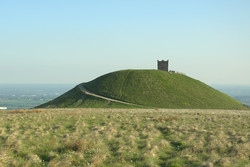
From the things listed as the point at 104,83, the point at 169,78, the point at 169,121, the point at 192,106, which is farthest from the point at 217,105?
the point at 169,121

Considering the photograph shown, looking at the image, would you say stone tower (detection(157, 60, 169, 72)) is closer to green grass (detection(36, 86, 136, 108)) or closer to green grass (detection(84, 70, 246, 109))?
green grass (detection(84, 70, 246, 109))

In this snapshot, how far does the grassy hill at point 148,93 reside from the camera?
78.2 metres

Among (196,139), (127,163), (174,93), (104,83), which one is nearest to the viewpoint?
(127,163)

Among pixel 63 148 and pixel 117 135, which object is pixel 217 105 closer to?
pixel 117 135

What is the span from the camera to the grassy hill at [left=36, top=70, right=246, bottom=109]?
78.2 metres

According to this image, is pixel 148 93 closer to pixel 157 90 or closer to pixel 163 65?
pixel 157 90

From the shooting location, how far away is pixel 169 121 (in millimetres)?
28812

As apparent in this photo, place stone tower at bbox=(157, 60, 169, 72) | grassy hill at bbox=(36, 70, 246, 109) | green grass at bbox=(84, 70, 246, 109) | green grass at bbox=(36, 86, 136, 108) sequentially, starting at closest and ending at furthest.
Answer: green grass at bbox=(36, 86, 136, 108), grassy hill at bbox=(36, 70, 246, 109), green grass at bbox=(84, 70, 246, 109), stone tower at bbox=(157, 60, 169, 72)

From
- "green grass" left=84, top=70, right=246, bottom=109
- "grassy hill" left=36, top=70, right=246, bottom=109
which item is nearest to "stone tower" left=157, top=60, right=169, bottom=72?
"green grass" left=84, top=70, right=246, bottom=109

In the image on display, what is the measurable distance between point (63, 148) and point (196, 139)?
10.3m

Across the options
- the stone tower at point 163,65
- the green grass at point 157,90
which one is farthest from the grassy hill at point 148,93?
the stone tower at point 163,65

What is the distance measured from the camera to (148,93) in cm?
8556

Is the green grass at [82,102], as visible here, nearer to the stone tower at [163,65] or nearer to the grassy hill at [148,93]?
the grassy hill at [148,93]

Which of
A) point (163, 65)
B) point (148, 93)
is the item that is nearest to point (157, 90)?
point (148, 93)
